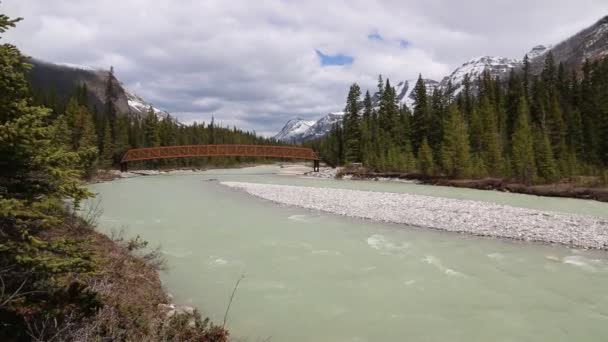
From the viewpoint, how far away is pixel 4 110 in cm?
560

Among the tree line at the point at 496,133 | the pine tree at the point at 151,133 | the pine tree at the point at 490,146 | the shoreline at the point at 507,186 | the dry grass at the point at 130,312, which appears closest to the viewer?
the dry grass at the point at 130,312

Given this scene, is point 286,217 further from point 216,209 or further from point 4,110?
point 4,110

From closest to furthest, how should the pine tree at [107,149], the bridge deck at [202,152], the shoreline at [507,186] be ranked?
the shoreline at [507,186] < the pine tree at [107,149] < the bridge deck at [202,152]

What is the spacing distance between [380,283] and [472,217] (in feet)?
40.5

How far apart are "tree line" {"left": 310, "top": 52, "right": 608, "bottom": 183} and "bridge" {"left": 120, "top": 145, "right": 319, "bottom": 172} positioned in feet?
45.5

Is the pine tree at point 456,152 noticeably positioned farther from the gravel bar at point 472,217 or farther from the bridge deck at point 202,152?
the bridge deck at point 202,152

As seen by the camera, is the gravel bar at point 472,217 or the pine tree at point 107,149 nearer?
the gravel bar at point 472,217

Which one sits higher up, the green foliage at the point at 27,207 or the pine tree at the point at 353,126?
the pine tree at the point at 353,126

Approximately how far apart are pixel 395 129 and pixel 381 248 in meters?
62.2

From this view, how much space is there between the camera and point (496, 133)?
58469 millimetres

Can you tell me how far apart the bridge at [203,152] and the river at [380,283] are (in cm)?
6912

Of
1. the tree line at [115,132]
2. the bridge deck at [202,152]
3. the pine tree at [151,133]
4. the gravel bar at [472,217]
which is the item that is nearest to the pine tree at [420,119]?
the bridge deck at [202,152]

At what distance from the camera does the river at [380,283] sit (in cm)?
860

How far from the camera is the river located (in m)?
8.60
